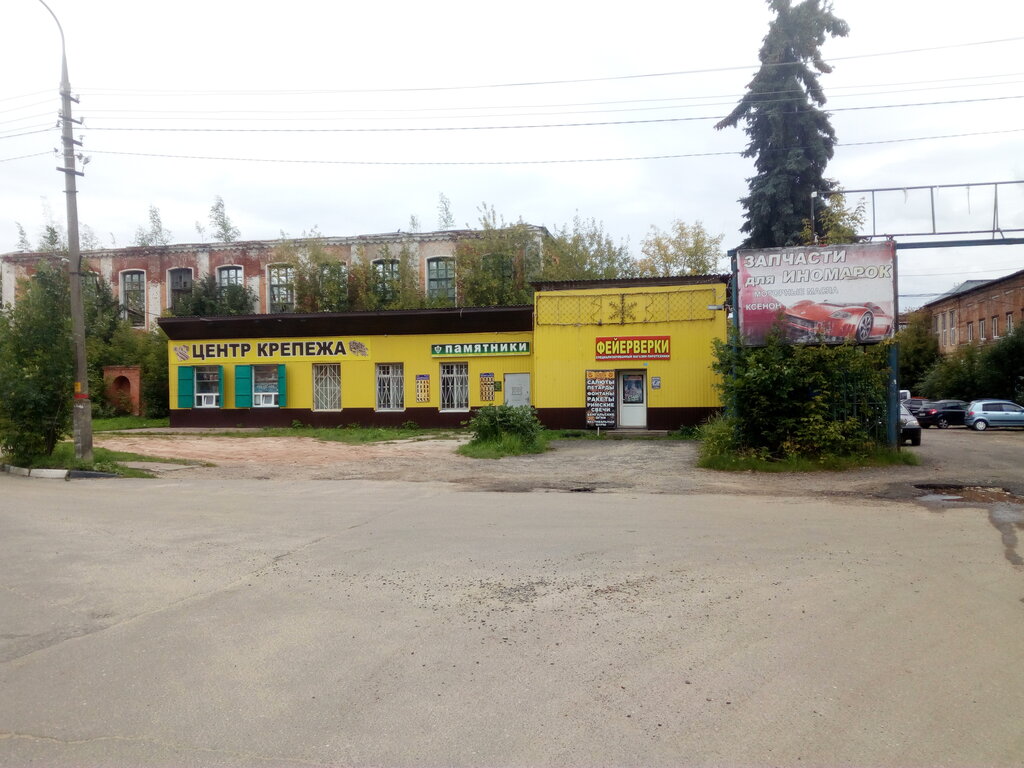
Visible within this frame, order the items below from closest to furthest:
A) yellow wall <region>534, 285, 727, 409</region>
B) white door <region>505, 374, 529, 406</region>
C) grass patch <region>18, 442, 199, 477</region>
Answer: grass patch <region>18, 442, 199, 477</region> < yellow wall <region>534, 285, 727, 409</region> < white door <region>505, 374, 529, 406</region>

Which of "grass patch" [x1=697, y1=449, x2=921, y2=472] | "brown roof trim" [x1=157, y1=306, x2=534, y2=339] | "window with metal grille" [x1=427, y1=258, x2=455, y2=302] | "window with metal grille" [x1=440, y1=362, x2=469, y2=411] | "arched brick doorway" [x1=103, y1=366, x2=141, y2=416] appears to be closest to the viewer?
"grass patch" [x1=697, y1=449, x2=921, y2=472]

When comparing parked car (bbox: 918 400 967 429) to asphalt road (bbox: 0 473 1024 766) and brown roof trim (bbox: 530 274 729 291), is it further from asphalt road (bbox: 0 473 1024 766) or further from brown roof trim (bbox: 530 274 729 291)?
asphalt road (bbox: 0 473 1024 766)

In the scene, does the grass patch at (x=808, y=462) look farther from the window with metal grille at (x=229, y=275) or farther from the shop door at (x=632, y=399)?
the window with metal grille at (x=229, y=275)

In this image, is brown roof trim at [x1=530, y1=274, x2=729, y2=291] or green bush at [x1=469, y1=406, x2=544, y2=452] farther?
brown roof trim at [x1=530, y1=274, x2=729, y2=291]

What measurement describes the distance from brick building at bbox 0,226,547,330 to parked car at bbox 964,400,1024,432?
70.2 feet

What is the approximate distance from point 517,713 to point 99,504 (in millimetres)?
9841

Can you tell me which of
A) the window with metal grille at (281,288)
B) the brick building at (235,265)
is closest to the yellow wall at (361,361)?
the brick building at (235,265)

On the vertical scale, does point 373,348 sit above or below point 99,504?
above

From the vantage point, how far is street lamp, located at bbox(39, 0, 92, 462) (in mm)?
16609

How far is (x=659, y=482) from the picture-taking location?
14336mm

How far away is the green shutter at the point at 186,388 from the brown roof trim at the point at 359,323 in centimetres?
146

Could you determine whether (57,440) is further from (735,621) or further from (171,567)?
(735,621)

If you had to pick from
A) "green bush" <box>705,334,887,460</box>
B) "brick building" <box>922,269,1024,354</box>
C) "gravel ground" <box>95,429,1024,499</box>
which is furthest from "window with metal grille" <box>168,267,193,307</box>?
"brick building" <box>922,269,1024,354</box>

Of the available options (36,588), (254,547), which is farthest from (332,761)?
(254,547)
